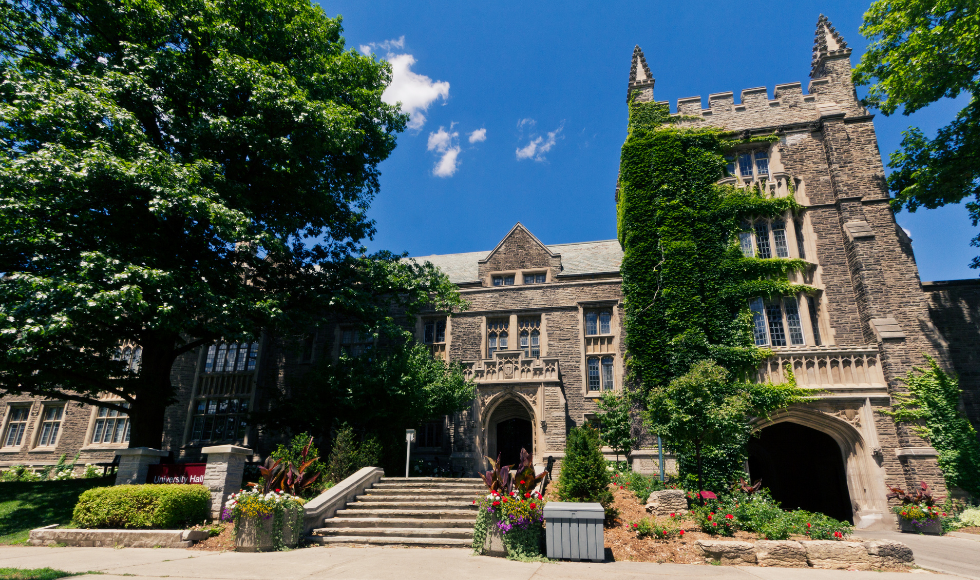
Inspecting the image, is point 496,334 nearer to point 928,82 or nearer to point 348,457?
point 348,457

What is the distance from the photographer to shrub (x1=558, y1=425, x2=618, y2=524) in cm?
1052

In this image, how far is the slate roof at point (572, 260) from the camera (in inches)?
866

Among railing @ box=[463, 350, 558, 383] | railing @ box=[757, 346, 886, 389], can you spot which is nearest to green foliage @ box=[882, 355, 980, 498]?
railing @ box=[757, 346, 886, 389]

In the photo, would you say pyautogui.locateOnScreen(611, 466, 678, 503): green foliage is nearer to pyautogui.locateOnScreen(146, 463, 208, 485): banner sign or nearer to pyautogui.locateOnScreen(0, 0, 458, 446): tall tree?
pyautogui.locateOnScreen(0, 0, 458, 446): tall tree

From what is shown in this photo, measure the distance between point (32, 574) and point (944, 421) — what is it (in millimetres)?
20671

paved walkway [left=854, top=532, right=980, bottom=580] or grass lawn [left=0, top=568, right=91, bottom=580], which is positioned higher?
grass lawn [left=0, top=568, right=91, bottom=580]

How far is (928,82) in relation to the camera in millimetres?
16453

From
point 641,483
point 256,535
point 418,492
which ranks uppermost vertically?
point 641,483

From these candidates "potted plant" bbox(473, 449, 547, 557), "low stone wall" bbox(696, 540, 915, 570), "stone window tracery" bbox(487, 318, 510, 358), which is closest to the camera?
"low stone wall" bbox(696, 540, 915, 570)

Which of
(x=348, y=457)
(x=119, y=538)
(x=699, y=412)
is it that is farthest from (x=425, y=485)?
(x=699, y=412)

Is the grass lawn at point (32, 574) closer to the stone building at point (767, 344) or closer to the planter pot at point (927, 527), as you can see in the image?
the stone building at point (767, 344)

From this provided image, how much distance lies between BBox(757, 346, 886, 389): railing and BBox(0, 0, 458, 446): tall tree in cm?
1256

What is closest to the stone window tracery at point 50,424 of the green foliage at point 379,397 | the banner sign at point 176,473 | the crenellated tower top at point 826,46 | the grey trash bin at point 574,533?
the green foliage at point 379,397

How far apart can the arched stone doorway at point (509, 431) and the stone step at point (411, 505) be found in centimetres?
839
